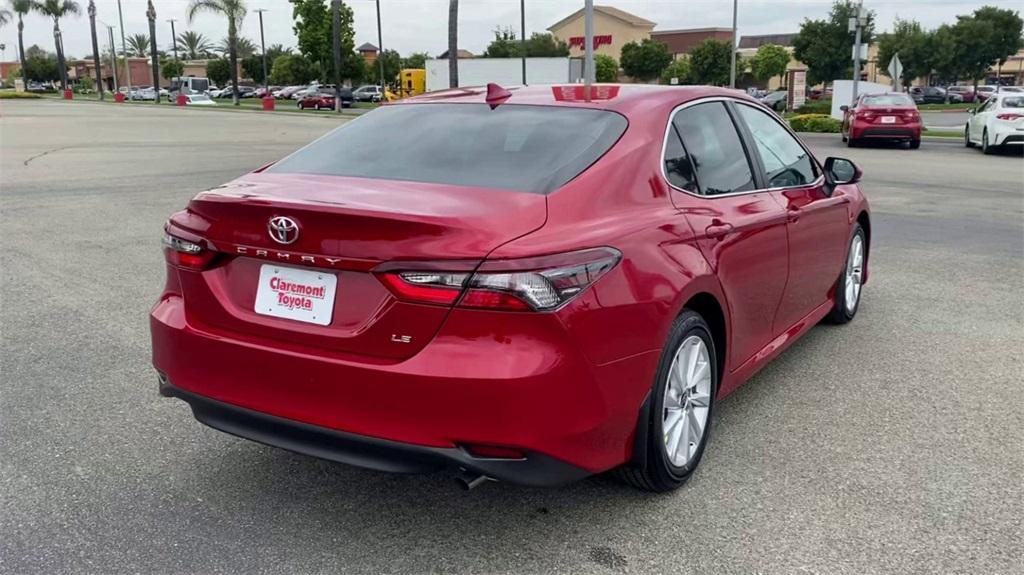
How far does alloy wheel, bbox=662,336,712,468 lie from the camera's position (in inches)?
135

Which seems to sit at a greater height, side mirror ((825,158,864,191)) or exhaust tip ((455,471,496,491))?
side mirror ((825,158,864,191))

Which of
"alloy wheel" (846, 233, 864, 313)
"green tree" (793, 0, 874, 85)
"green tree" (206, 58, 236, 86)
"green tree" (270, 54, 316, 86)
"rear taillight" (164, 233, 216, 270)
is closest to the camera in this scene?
"rear taillight" (164, 233, 216, 270)

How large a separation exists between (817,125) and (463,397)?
28.2 meters

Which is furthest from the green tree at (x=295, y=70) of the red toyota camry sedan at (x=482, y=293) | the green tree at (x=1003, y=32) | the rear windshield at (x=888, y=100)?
the red toyota camry sedan at (x=482, y=293)

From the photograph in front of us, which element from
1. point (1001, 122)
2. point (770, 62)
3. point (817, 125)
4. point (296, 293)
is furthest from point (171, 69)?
point (296, 293)

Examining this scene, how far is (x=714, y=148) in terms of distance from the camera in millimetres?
4035

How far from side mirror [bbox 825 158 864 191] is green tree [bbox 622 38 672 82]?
8225 cm

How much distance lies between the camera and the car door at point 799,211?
4.48m

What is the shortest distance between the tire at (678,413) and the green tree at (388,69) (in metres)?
89.1

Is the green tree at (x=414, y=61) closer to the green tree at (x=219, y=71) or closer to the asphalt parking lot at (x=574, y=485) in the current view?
the green tree at (x=219, y=71)

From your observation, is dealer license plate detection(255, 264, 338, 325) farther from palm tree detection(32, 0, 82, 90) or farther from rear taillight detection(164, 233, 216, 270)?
palm tree detection(32, 0, 82, 90)

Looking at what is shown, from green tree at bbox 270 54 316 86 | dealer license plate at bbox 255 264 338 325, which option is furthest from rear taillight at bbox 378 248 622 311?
green tree at bbox 270 54 316 86

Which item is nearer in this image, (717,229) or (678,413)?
(678,413)

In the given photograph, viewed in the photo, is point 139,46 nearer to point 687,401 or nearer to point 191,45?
point 191,45
